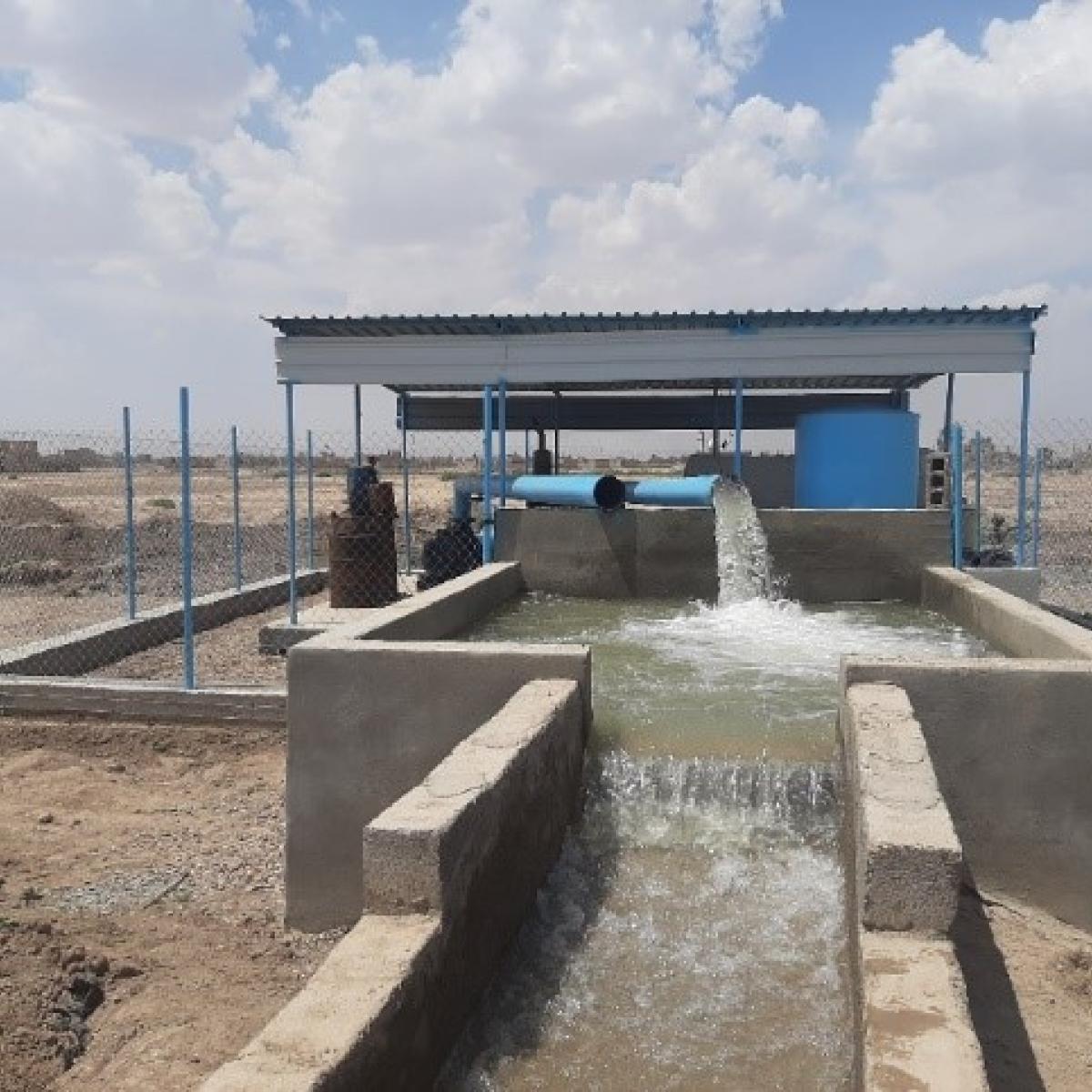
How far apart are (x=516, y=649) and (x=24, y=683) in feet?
18.4

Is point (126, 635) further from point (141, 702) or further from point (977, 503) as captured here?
point (977, 503)

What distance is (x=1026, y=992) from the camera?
470 centimetres

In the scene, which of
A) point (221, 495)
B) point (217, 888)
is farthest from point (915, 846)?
point (221, 495)

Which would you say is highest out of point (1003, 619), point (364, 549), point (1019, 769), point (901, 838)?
point (364, 549)

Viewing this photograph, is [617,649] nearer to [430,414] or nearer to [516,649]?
[516,649]

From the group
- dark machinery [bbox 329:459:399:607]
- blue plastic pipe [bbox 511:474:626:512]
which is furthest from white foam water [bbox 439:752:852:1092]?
dark machinery [bbox 329:459:399:607]

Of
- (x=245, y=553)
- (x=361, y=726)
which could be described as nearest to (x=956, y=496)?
(x=361, y=726)

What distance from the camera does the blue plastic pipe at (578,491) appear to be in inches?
464

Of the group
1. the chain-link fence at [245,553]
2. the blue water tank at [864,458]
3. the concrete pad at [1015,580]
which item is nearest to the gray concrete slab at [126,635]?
the chain-link fence at [245,553]

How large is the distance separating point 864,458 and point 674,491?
286 cm

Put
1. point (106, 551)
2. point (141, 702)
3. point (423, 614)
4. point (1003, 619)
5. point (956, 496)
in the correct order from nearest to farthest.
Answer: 1. point (423, 614)
2. point (1003, 619)
3. point (141, 702)
4. point (956, 496)
5. point (106, 551)

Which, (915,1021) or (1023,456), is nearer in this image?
(915,1021)

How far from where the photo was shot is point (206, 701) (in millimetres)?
9320

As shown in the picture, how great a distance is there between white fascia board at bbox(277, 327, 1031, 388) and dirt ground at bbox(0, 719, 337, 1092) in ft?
18.4
